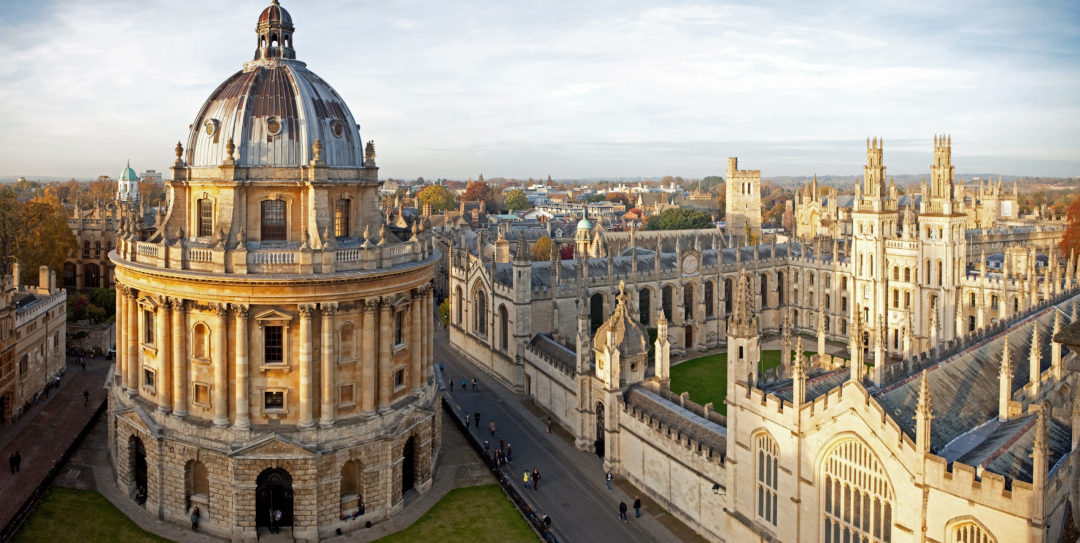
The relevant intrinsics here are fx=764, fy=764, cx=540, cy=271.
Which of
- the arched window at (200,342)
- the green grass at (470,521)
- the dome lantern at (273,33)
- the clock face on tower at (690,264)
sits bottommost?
the green grass at (470,521)

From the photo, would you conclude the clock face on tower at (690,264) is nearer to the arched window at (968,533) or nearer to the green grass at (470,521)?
the green grass at (470,521)

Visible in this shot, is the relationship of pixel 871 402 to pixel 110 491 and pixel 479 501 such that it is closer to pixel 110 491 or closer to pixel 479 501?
pixel 479 501

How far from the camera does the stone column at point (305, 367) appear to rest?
30.9 m

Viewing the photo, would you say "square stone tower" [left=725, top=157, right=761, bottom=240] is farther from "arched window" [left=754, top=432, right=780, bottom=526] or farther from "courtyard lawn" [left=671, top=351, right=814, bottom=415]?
"arched window" [left=754, top=432, right=780, bottom=526]

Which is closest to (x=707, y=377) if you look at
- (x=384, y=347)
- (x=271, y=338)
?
(x=384, y=347)

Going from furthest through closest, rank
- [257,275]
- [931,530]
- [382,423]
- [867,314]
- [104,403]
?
[867,314], [104,403], [382,423], [257,275], [931,530]

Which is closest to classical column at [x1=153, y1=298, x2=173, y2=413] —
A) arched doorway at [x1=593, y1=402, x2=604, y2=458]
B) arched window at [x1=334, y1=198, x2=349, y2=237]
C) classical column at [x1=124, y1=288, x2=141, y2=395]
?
classical column at [x1=124, y1=288, x2=141, y2=395]

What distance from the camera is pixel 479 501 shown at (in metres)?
34.5

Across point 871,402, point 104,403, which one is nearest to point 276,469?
point 104,403

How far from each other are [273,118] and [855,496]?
27.2 metres

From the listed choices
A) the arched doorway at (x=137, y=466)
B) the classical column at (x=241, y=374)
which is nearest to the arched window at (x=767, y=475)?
the classical column at (x=241, y=374)

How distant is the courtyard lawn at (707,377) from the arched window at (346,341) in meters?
21.8

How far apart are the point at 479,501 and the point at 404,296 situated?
9.84 m

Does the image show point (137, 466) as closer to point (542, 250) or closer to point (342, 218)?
point (342, 218)
